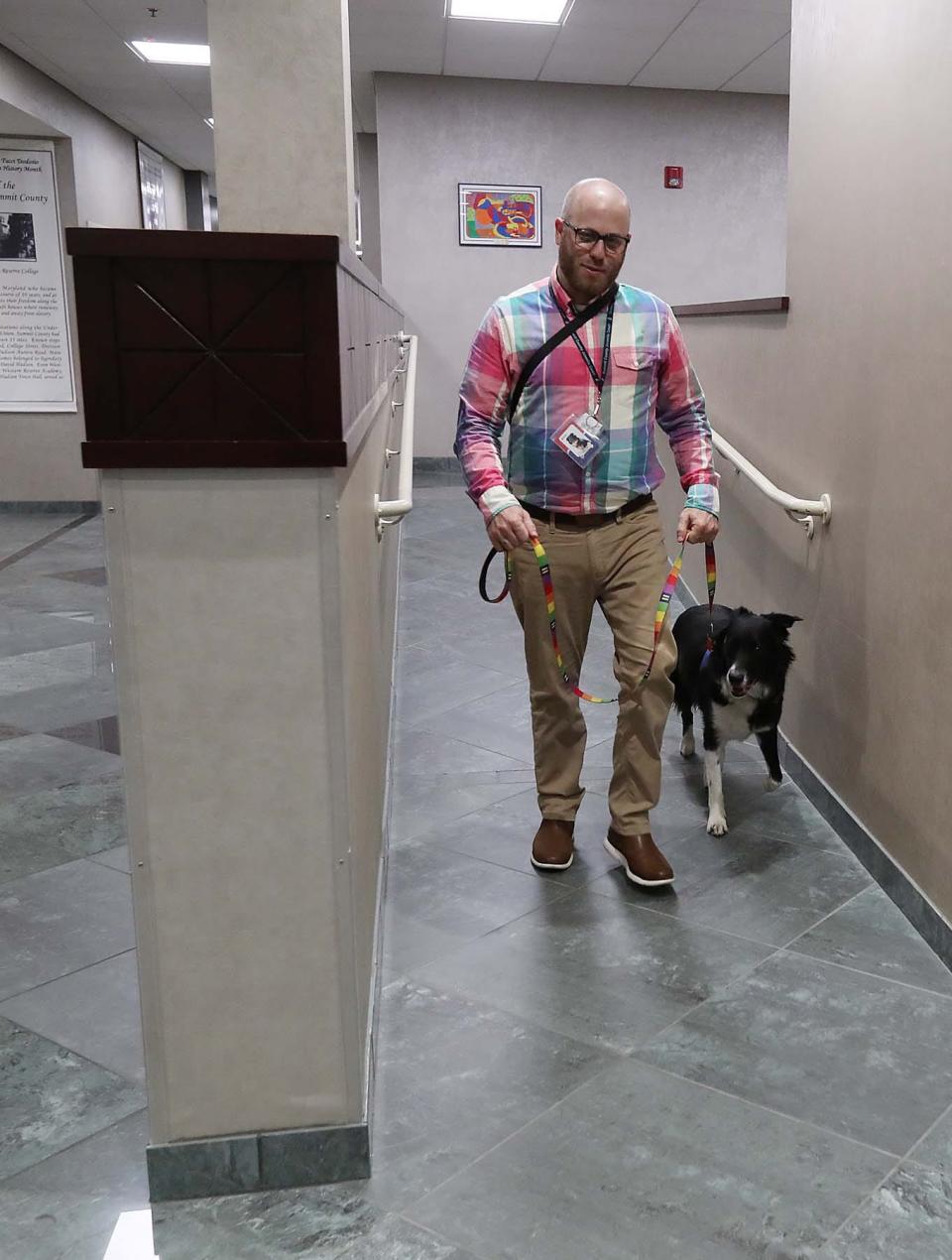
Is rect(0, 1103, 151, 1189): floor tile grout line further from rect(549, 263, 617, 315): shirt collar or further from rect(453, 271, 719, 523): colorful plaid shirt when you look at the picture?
rect(549, 263, 617, 315): shirt collar

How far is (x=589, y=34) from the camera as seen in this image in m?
7.29

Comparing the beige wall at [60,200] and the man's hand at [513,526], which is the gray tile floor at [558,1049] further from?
the beige wall at [60,200]

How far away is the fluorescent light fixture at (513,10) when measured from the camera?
676cm

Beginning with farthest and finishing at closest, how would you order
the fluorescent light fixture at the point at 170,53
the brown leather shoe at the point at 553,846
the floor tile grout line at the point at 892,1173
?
the fluorescent light fixture at the point at 170,53, the brown leather shoe at the point at 553,846, the floor tile grout line at the point at 892,1173

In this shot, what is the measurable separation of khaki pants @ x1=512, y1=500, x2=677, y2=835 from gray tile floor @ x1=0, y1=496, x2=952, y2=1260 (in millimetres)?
206

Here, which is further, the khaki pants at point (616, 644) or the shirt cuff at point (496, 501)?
the khaki pants at point (616, 644)

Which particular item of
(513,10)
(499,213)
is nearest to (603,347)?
(513,10)

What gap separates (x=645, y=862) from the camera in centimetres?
264

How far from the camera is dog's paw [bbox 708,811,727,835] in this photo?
9.66 ft

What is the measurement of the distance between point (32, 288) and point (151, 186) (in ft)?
10.5

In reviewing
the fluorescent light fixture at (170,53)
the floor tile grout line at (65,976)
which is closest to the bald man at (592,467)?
the floor tile grout line at (65,976)

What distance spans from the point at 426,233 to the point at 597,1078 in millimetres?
7698

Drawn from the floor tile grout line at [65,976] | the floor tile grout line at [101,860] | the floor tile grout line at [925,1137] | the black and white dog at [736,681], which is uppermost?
the black and white dog at [736,681]

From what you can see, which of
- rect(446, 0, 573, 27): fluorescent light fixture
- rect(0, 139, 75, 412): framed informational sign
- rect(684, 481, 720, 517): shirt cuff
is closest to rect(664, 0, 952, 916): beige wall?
rect(684, 481, 720, 517): shirt cuff
